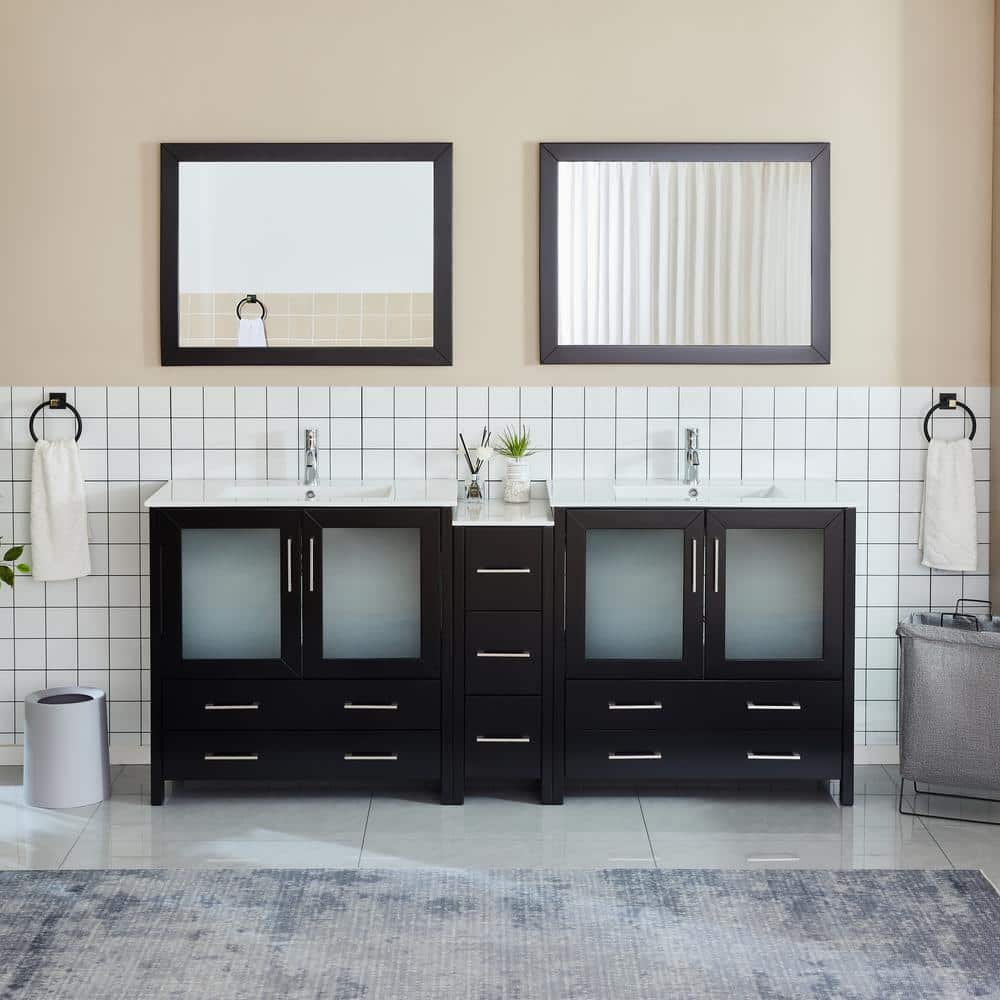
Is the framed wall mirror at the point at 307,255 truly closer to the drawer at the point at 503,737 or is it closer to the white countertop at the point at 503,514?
the white countertop at the point at 503,514

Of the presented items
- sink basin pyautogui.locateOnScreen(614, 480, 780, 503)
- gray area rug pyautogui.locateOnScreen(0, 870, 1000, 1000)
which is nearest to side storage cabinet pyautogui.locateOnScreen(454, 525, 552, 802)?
sink basin pyautogui.locateOnScreen(614, 480, 780, 503)

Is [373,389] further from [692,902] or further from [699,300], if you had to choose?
[692,902]

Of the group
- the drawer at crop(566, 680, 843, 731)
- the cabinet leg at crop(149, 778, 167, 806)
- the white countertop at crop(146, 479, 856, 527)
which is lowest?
the cabinet leg at crop(149, 778, 167, 806)

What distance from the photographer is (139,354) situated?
375 cm

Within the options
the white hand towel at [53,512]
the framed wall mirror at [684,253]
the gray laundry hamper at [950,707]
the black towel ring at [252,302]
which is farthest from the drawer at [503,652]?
the white hand towel at [53,512]

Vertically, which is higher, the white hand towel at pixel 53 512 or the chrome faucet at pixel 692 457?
the chrome faucet at pixel 692 457

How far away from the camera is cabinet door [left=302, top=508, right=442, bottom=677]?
3400 mm

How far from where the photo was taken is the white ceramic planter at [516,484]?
3.68 meters

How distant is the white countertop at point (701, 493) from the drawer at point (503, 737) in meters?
0.59

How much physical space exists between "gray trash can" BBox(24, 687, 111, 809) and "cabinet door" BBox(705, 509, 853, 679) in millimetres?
1761

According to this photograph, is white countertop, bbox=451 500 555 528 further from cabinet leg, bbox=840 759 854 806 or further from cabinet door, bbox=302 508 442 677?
cabinet leg, bbox=840 759 854 806

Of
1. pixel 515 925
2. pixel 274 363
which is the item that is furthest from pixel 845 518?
pixel 274 363

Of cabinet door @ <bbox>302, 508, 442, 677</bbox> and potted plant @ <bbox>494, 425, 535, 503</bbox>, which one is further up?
potted plant @ <bbox>494, 425, 535, 503</bbox>

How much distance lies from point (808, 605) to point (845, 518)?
0.86 feet
